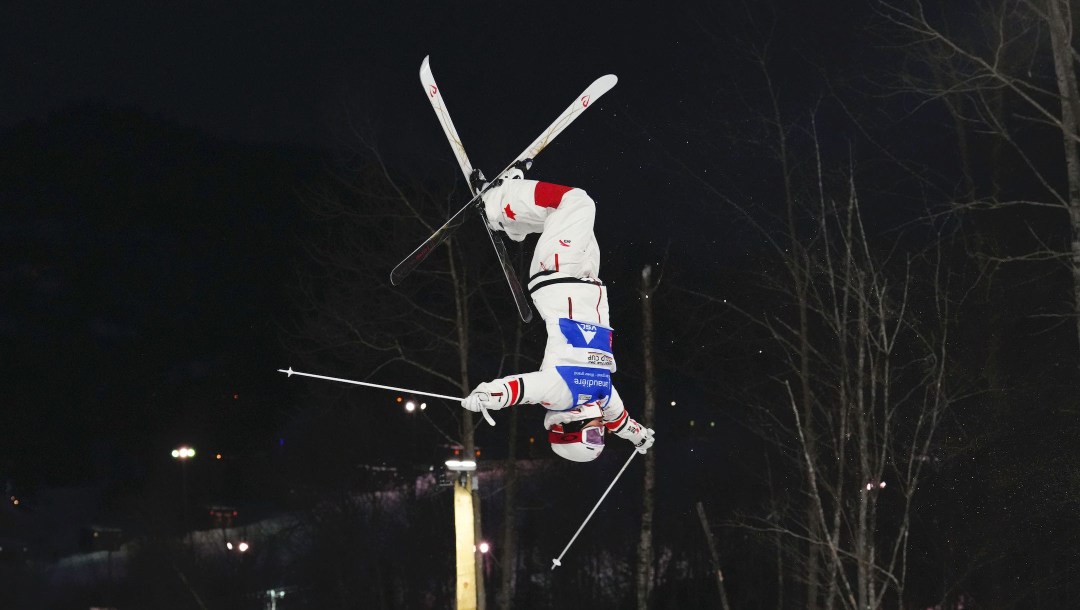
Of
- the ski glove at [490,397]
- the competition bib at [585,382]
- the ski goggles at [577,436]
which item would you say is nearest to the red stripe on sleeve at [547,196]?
the competition bib at [585,382]

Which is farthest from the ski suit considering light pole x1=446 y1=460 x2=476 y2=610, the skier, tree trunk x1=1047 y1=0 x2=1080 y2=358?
tree trunk x1=1047 y1=0 x2=1080 y2=358

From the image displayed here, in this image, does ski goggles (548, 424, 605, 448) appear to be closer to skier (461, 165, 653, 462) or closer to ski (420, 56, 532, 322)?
skier (461, 165, 653, 462)

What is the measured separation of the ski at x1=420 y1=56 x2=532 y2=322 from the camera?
4508 millimetres

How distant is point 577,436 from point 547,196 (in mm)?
980

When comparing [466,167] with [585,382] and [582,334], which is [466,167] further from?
[585,382]

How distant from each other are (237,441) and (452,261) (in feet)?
21.4

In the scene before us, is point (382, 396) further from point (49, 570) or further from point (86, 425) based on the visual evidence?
point (49, 570)

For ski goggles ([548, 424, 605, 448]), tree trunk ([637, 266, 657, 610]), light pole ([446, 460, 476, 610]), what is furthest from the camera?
tree trunk ([637, 266, 657, 610])

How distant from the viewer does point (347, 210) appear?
42.2 ft

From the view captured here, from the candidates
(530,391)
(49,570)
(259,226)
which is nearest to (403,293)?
(259,226)

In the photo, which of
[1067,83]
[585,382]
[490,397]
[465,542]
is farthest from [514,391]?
[1067,83]

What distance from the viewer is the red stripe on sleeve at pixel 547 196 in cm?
431

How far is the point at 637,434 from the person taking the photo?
4871 millimetres

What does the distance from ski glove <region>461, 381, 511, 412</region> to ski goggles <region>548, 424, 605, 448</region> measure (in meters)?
0.38
